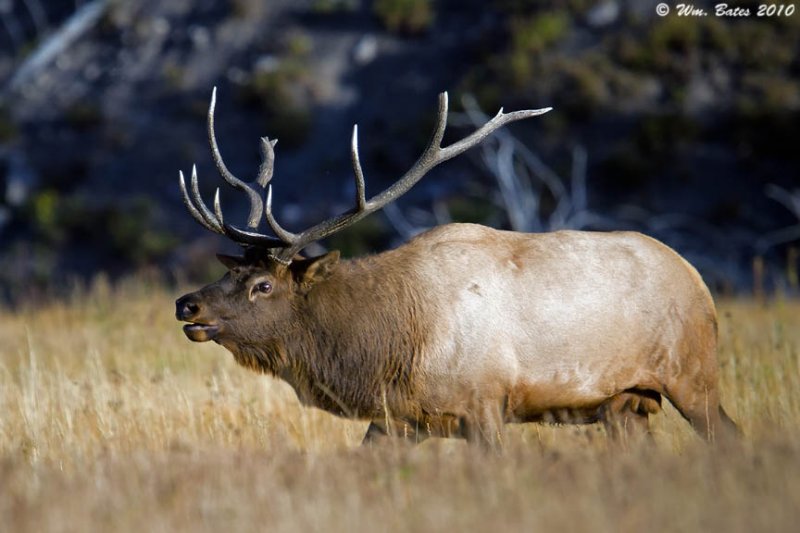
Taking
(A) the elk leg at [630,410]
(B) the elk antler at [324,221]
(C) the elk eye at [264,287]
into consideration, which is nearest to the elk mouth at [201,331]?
(C) the elk eye at [264,287]

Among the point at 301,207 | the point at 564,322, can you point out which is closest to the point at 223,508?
the point at 564,322

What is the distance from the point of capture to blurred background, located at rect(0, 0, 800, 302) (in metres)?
23.4

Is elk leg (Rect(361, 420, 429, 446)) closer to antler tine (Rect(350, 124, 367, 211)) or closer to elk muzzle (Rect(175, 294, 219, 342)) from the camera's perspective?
elk muzzle (Rect(175, 294, 219, 342))

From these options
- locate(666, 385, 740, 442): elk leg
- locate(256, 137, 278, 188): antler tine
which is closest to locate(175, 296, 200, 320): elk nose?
locate(256, 137, 278, 188): antler tine

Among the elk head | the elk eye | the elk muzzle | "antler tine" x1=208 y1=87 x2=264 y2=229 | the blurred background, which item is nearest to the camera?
the elk muzzle

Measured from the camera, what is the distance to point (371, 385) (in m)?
6.38

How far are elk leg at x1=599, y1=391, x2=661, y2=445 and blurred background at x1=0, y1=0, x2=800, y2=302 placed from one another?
1223cm

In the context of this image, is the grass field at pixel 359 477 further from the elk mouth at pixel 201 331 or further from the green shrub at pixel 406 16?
the green shrub at pixel 406 16

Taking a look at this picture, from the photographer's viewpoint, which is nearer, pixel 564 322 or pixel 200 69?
pixel 564 322

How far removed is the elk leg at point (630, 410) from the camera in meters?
6.66

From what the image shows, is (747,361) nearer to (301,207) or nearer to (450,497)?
(450,497)

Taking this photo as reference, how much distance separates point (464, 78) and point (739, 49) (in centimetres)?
654

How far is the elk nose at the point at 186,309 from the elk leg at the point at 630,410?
247cm

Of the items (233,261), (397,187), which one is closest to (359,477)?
(233,261)
